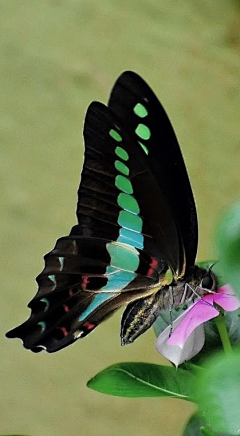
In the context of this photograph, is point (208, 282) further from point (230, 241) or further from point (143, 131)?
point (230, 241)

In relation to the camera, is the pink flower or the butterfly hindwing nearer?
the pink flower

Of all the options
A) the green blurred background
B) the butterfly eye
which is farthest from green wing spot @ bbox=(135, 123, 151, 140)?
the green blurred background

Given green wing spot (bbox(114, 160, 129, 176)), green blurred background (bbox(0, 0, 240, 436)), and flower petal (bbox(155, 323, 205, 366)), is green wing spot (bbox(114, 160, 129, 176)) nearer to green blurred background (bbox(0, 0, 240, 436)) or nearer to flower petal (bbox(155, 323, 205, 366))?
flower petal (bbox(155, 323, 205, 366))

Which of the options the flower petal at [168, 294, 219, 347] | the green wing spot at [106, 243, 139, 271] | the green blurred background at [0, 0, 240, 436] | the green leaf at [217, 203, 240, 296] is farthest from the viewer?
the green blurred background at [0, 0, 240, 436]

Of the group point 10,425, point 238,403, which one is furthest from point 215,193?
point 238,403

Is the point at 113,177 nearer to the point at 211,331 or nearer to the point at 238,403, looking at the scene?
the point at 211,331

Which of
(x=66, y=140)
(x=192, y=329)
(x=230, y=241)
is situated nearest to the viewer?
(x=230, y=241)

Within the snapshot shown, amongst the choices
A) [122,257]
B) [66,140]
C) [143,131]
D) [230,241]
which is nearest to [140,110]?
[143,131]
